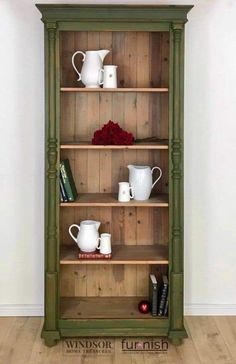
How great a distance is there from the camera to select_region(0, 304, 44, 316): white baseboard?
347 cm

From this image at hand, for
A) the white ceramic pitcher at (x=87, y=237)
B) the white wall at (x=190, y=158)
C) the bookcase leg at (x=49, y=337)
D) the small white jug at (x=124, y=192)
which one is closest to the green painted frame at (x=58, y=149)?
the bookcase leg at (x=49, y=337)

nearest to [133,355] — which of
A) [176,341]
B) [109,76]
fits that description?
[176,341]

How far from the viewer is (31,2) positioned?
130 inches

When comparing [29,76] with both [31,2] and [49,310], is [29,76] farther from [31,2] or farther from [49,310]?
[49,310]

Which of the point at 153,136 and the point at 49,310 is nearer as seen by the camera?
the point at 49,310

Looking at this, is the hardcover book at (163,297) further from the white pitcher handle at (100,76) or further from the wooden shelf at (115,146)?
the white pitcher handle at (100,76)

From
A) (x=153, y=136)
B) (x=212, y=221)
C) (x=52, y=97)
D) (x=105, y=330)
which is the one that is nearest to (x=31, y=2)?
(x=52, y=97)

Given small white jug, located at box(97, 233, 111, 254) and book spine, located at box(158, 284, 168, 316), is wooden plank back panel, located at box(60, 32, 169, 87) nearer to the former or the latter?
small white jug, located at box(97, 233, 111, 254)

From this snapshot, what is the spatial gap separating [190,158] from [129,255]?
72cm

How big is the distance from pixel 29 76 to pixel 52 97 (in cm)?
47

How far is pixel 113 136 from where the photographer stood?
3027 mm

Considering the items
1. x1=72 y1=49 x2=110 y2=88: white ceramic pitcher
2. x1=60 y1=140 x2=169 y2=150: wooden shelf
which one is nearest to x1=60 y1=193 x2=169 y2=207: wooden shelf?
x1=60 y1=140 x2=169 y2=150: wooden shelf

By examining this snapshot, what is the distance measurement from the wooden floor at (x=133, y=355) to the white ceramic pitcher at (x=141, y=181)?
87 centimetres

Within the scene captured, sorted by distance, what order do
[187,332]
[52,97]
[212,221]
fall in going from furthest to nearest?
1. [212,221]
2. [187,332]
3. [52,97]
